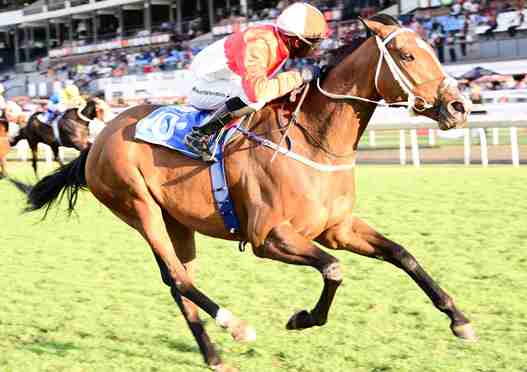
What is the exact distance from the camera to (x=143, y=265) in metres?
6.20

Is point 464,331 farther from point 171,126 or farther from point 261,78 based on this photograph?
point 171,126

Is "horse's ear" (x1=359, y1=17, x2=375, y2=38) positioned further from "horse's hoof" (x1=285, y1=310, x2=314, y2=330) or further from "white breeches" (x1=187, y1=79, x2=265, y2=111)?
"horse's hoof" (x1=285, y1=310, x2=314, y2=330)

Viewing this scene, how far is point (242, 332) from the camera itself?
3.69 metres

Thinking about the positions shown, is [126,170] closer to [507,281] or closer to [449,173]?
[507,281]

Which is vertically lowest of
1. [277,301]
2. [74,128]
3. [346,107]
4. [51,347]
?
[74,128]

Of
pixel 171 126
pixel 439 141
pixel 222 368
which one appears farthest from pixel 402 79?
pixel 439 141

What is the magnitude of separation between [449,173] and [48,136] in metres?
6.79

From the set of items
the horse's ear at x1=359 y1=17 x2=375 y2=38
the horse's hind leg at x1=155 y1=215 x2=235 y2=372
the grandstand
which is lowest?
the grandstand

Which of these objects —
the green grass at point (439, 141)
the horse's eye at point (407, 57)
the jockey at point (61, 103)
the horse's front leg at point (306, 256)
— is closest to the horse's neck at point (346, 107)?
the horse's eye at point (407, 57)

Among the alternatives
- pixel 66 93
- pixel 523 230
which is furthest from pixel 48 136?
pixel 523 230

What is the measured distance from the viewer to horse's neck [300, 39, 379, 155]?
3760 mm

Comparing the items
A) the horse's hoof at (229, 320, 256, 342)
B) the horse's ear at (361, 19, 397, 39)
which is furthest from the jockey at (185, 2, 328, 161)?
the horse's hoof at (229, 320, 256, 342)

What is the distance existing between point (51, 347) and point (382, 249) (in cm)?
174

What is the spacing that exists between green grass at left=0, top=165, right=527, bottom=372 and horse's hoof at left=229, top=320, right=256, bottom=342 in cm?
13
